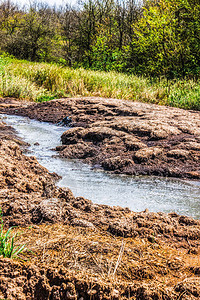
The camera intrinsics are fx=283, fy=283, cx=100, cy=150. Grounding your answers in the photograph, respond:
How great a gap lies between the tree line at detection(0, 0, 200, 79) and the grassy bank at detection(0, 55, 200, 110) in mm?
4391

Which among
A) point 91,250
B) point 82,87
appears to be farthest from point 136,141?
point 82,87

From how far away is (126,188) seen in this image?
365 cm

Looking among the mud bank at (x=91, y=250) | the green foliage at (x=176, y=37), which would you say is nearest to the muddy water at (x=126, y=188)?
the mud bank at (x=91, y=250)

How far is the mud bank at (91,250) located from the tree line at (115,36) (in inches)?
559

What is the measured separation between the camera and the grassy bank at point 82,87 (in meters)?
10.8

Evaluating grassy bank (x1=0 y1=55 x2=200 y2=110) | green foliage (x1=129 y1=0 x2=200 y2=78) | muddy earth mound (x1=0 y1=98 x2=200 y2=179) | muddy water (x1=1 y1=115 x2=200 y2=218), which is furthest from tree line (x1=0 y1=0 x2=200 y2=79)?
muddy water (x1=1 y1=115 x2=200 y2=218)

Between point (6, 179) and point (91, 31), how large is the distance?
852 inches

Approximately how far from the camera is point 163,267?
1.68m

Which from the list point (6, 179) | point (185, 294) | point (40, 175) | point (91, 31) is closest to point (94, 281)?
point (185, 294)

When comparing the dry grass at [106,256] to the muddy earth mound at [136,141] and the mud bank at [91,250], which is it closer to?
the mud bank at [91,250]

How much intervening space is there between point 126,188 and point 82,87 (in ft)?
27.3

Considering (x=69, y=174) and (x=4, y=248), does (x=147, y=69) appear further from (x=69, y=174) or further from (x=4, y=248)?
(x=4, y=248)

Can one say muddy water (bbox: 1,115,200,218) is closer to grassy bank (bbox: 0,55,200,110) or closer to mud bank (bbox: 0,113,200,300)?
mud bank (bbox: 0,113,200,300)

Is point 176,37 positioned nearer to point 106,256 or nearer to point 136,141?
point 136,141
